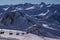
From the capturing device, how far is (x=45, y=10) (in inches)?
4670

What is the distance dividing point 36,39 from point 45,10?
9926 centimetres

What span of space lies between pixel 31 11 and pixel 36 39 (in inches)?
4111

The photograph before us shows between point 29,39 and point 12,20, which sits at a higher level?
point 29,39

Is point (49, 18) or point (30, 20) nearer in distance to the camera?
point (30, 20)

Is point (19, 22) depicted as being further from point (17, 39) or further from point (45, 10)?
point (45, 10)

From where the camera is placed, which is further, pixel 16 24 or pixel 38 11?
pixel 38 11

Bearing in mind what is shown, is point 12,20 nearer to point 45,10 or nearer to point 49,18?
point 49,18

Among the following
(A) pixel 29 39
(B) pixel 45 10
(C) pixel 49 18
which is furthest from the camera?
(B) pixel 45 10

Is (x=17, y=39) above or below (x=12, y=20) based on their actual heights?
above

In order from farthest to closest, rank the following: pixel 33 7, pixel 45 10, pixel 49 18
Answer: pixel 33 7 → pixel 45 10 → pixel 49 18

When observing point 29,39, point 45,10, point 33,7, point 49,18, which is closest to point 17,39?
point 29,39

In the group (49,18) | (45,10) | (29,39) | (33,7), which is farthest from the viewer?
(33,7)

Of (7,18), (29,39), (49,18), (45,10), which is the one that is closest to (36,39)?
(29,39)

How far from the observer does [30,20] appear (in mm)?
61219
